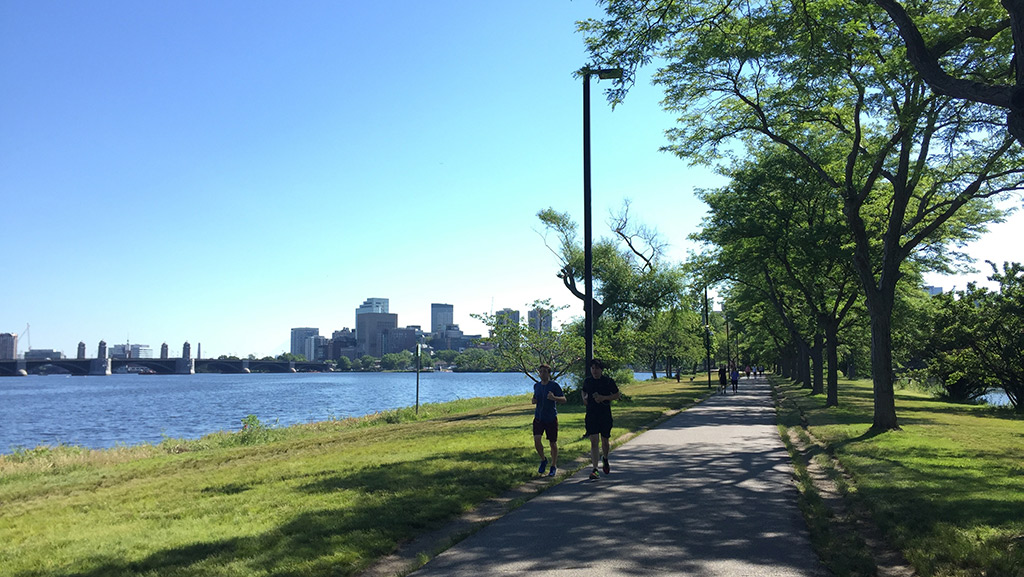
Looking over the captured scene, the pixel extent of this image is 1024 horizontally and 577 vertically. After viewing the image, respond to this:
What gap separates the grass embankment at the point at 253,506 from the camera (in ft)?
20.3

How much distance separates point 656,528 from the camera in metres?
6.97

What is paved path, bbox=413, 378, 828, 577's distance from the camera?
5660mm

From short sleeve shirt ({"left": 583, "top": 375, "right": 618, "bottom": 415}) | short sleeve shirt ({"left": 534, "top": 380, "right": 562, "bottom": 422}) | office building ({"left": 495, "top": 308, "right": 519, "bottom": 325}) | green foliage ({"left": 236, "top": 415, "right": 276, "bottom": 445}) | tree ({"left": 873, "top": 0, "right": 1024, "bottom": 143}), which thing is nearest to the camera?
tree ({"left": 873, "top": 0, "right": 1024, "bottom": 143})

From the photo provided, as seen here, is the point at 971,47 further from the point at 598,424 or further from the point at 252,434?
the point at 252,434

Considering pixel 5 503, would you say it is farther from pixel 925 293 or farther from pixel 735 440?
pixel 925 293

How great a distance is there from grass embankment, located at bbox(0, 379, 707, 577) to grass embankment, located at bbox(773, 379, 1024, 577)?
4301 millimetres

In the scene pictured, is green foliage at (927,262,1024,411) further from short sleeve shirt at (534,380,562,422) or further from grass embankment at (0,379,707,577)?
short sleeve shirt at (534,380,562,422)

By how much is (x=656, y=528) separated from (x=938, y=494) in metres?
4.00

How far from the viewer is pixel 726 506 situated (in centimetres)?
805

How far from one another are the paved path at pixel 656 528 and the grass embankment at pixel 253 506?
3.13 feet

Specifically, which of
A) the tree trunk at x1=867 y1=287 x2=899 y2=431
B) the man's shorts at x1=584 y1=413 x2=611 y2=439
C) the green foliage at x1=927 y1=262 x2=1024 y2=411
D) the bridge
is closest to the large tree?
the tree trunk at x1=867 y1=287 x2=899 y2=431

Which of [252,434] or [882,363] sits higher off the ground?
[882,363]

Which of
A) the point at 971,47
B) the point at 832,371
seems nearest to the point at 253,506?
the point at 971,47

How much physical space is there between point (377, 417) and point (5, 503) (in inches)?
834
